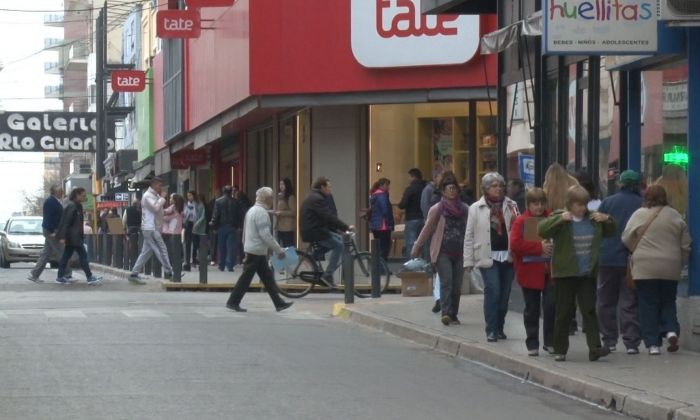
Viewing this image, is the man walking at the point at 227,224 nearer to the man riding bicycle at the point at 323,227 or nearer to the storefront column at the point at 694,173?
the man riding bicycle at the point at 323,227

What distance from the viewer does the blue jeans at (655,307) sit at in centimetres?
1328

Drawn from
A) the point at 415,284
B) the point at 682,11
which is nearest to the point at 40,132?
the point at 415,284

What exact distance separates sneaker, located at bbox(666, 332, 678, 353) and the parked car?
2936 centimetres

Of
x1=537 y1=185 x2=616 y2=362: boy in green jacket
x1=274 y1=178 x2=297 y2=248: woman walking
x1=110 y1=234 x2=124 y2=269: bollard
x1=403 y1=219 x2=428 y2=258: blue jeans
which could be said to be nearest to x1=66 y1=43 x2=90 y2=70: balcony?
x1=110 y1=234 x2=124 y2=269: bollard

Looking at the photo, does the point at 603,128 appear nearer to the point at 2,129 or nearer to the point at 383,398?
the point at 383,398

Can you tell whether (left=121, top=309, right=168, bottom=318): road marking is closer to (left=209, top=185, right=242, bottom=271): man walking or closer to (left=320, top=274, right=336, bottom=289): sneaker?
(left=320, top=274, right=336, bottom=289): sneaker

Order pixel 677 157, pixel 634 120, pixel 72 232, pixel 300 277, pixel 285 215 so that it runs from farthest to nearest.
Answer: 1. pixel 285 215
2. pixel 72 232
3. pixel 300 277
4. pixel 634 120
5. pixel 677 157

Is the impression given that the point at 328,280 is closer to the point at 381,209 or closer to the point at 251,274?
the point at 251,274

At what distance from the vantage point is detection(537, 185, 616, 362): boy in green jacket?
1268cm

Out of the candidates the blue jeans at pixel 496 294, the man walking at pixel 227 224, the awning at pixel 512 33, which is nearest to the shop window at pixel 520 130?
the awning at pixel 512 33

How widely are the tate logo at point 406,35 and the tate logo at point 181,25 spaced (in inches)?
277

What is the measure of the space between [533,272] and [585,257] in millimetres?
805

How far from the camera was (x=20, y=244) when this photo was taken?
40.8m

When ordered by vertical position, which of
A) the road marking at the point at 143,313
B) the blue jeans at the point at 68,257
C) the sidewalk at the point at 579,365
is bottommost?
the sidewalk at the point at 579,365
